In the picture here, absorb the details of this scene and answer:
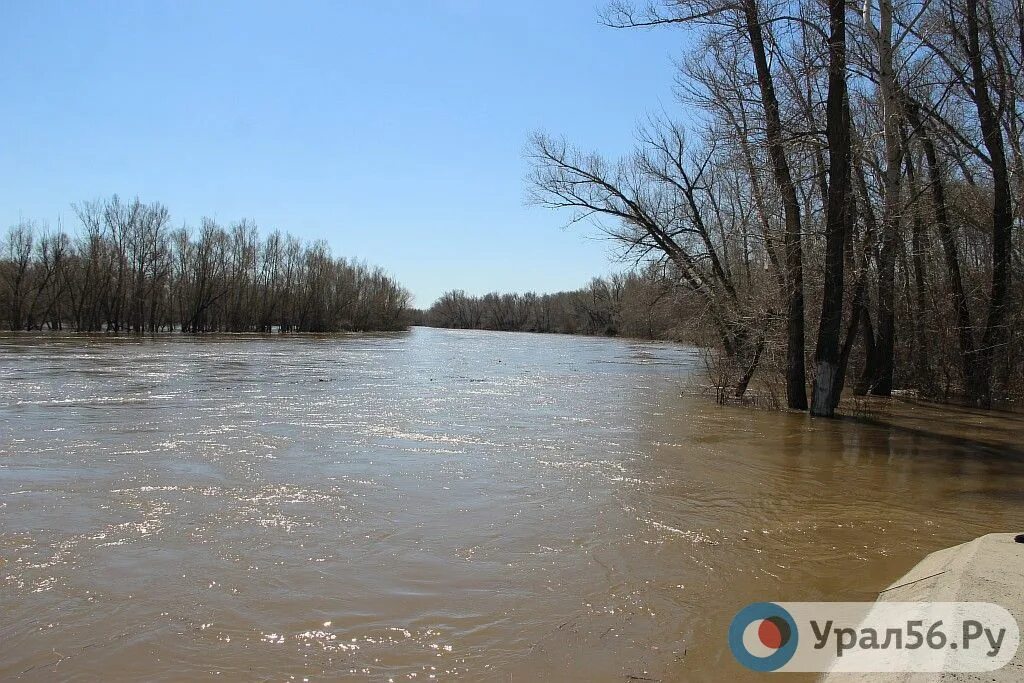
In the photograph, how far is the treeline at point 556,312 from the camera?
280ft

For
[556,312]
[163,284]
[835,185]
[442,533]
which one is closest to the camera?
[442,533]

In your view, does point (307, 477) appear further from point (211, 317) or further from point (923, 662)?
point (211, 317)

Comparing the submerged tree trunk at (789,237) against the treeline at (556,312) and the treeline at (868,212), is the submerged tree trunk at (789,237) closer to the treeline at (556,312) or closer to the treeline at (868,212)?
the treeline at (868,212)

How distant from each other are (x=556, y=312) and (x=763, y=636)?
12014 centimetres

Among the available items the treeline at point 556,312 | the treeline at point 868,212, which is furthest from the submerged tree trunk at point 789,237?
the treeline at point 556,312

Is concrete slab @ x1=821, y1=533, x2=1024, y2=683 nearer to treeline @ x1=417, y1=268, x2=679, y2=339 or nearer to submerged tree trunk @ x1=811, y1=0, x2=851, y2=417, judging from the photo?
submerged tree trunk @ x1=811, y1=0, x2=851, y2=417

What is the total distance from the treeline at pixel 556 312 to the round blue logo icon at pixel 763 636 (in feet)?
179

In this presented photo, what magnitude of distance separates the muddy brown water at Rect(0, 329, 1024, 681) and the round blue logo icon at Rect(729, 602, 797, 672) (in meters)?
0.12

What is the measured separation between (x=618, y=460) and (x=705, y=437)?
8.64 ft

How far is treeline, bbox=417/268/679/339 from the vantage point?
8531 centimetres

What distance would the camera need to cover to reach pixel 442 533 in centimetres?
562

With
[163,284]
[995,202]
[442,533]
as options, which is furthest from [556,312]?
[442,533]

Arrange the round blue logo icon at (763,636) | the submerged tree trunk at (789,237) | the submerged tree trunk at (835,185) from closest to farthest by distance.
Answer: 1. the round blue logo icon at (763,636)
2. the submerged tree trunk at (835,185)
3. the submerged tree trunk at (789,237)

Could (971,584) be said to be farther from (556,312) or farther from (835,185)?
(556,312)
